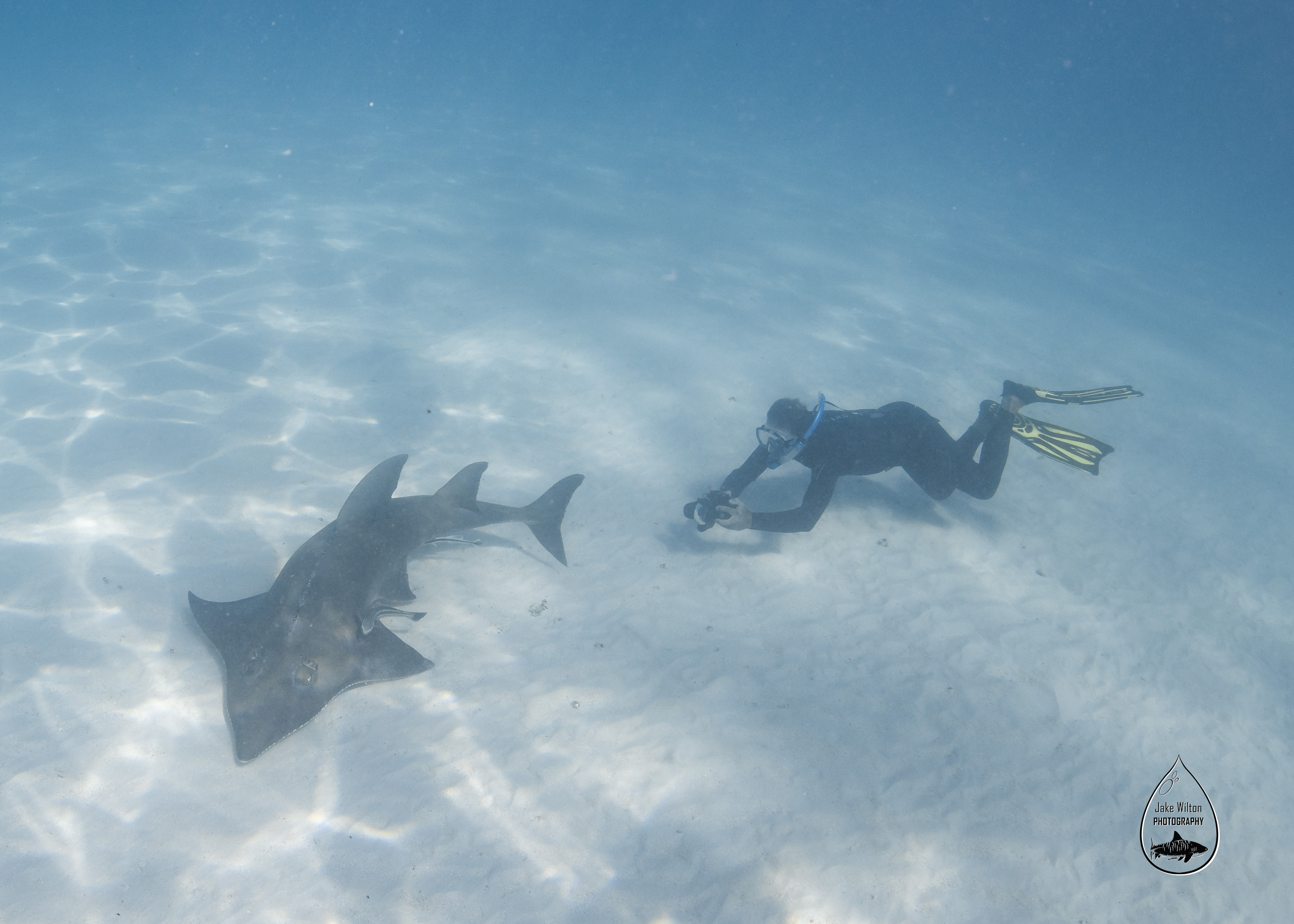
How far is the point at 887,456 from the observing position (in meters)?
6.63

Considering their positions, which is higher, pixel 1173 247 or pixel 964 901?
pixel 1173 247

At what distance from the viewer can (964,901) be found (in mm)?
3633

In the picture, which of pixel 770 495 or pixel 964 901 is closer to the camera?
pixel 964 901

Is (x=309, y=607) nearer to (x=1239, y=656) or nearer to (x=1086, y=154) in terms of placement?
(x=1239, y=656)

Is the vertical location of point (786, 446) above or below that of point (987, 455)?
above

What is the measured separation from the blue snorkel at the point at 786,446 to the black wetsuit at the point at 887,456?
0.09 metres

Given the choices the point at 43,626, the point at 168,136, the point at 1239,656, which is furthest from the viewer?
the point at 168,136

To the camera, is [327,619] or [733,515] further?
[733,515]

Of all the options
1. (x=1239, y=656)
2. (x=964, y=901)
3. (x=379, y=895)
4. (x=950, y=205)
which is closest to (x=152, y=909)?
(x=379, y=895)

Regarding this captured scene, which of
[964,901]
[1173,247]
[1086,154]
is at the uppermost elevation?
[1086,154]

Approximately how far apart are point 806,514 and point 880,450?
123 centimetres

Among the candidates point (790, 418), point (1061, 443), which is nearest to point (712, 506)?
point (790, 418)

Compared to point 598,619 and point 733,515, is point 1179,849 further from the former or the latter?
point 598,619

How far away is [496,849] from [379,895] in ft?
2.14
